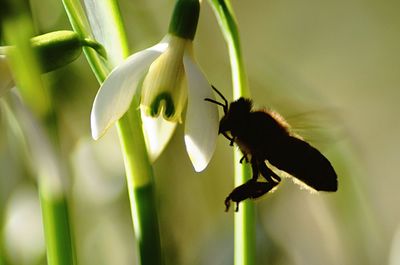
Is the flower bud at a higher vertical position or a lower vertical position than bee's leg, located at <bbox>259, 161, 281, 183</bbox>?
higher

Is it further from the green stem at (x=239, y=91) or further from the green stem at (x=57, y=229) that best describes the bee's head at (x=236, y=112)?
the green stem at (x=57, y=229)

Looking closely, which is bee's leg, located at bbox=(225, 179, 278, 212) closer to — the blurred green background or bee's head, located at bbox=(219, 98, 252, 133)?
bee's head, located at bbox=(219, 98, 252, 133)

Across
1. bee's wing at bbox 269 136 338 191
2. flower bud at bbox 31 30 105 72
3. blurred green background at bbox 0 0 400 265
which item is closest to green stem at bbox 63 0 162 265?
flower bud at bbox 31 30 105 72

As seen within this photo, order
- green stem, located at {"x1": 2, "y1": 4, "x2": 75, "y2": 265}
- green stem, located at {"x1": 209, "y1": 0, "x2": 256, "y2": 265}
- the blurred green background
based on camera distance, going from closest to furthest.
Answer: green stem, located at {"x1": 2, "y1": 4, "x2": 75, "y2": 265} → green stem, located at {"x1": 209, "y1": 0, "x2": 256, "y2": 265} → the blurred green background

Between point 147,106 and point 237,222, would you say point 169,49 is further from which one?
point 237,222

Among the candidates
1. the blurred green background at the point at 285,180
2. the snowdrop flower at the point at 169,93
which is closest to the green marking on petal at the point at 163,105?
the snowdrop flower at the point at 169,93
